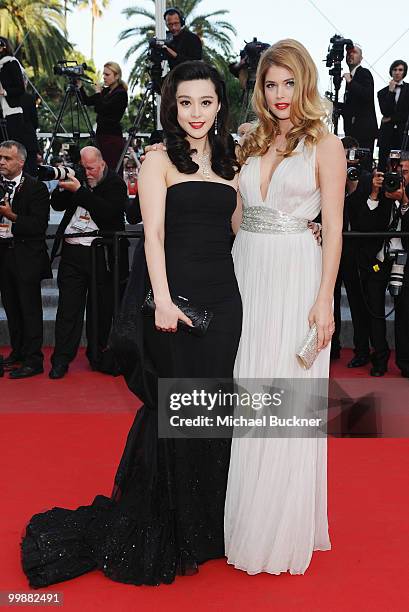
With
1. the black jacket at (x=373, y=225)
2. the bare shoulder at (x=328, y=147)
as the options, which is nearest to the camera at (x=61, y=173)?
the black jacket at (x=373, y=225)

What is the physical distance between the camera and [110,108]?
8164mm

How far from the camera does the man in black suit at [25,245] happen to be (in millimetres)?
5676

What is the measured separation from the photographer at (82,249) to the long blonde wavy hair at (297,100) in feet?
10.4

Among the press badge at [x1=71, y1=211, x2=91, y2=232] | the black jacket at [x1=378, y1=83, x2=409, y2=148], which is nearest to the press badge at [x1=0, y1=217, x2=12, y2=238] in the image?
the press badge at [x1=71, y1=211, x2=91, y2=232]

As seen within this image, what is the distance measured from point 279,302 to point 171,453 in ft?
2.13

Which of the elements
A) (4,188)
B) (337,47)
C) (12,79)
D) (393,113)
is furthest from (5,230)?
(393,113)

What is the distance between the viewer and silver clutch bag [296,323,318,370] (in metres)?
2.62

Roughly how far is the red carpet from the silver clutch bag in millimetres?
753

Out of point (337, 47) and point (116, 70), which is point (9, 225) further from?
point (337, 47)

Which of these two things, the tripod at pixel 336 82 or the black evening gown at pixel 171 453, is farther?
the tripod at pixel 336 82

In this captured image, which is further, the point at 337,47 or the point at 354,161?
the point at 337,47

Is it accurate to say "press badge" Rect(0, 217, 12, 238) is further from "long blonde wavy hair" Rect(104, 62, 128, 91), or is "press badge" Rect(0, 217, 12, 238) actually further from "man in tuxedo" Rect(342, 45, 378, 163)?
"man in tuxedo" Rect(342, 45, 378, 163)

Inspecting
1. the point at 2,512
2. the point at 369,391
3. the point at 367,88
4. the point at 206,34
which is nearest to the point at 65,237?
the point at 369,391

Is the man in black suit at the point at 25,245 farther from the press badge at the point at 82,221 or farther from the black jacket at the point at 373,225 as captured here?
the black jacket at the point at 373,225
